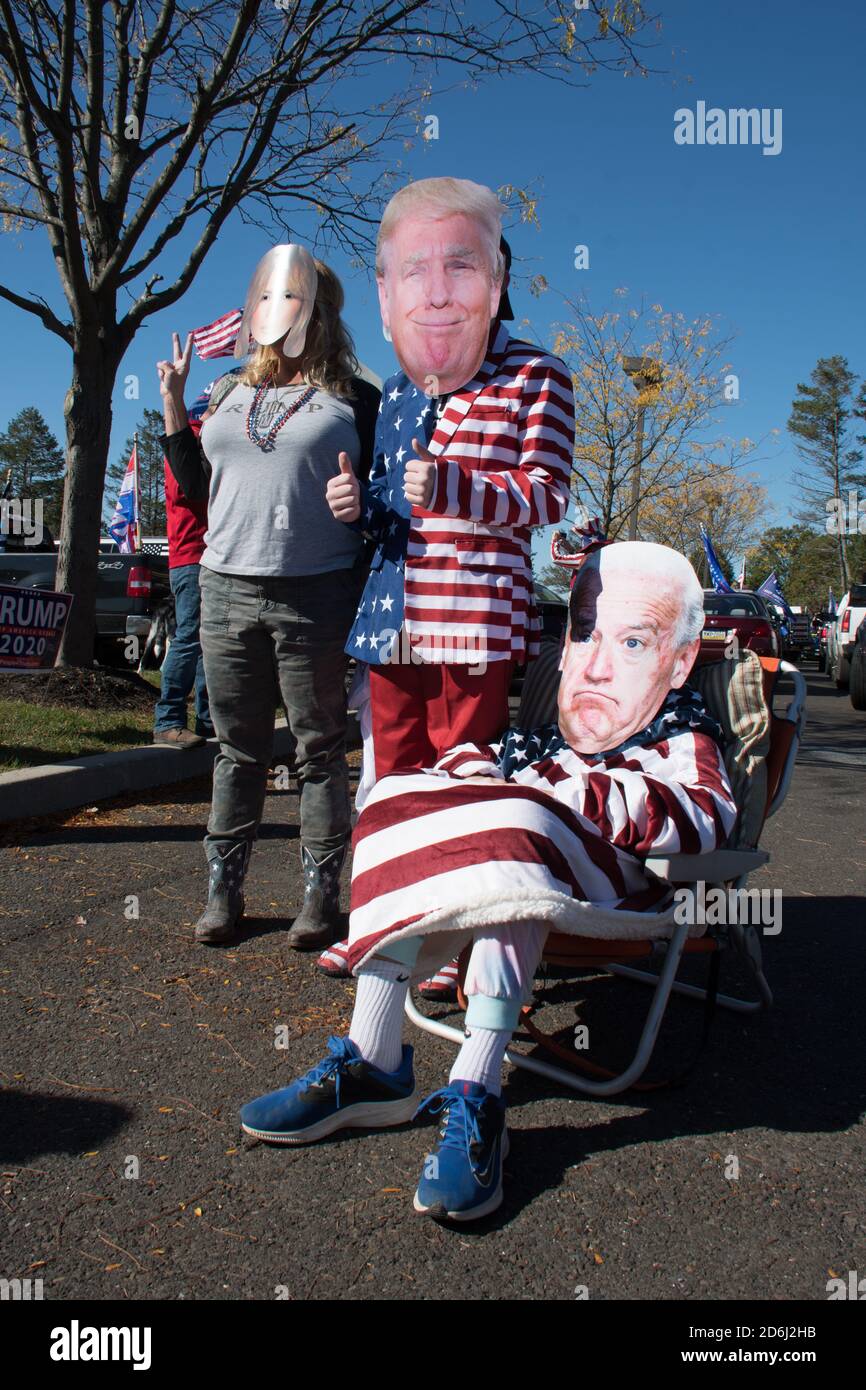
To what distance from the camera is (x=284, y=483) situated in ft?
10.0

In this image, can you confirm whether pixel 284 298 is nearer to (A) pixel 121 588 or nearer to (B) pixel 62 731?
(B) pixel 62 731

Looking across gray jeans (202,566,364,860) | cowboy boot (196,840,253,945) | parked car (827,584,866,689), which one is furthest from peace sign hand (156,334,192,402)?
parked car (827,584,866,689)

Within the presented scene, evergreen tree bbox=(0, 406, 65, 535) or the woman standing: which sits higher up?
evergreen tree bbox=(0, 406, 65, 535)

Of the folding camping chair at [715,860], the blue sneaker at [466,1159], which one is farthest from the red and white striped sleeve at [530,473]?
the blue sneaker at [466,1159]

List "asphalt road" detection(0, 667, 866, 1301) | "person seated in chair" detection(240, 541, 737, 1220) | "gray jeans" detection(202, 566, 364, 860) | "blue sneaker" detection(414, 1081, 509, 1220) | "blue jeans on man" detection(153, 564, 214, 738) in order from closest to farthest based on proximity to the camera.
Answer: "asphalt road" detection(0, 667, 866, 1301) < "blue sneaker" detection(414, 1081, 509, 1220) < "person seated in chair" detection(240, 541, 737, 1220) < "gray jeans" detection(202, 566, 364, 860) < "blue jeans on man" detection(153, 564, 214, 738)

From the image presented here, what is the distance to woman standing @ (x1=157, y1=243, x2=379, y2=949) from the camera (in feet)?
Answer: 10.0

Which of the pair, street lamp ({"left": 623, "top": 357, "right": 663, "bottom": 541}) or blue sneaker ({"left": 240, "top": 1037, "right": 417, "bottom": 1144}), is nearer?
blue sneaker ({"left": 240, "top": 1037, "right": 417, "bottom": 1144})

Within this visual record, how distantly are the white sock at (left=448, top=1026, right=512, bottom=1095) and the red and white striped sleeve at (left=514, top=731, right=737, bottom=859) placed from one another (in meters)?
0.51

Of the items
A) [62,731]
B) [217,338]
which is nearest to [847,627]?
[62,731]

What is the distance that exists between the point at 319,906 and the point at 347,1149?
1.21 meters

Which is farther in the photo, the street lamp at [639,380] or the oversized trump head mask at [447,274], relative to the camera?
the street lamp at [639,380]

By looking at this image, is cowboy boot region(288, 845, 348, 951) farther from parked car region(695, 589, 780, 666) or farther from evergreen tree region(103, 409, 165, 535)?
evergreen tree region(103, 409, 165, 535)

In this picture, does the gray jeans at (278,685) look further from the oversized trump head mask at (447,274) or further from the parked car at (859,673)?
the parked car at (859,673)

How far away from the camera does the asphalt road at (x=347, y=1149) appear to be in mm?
Answer: 1744
